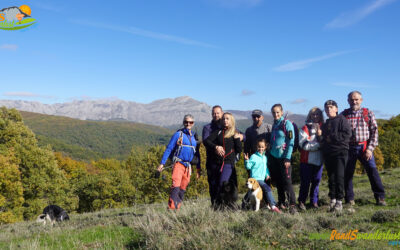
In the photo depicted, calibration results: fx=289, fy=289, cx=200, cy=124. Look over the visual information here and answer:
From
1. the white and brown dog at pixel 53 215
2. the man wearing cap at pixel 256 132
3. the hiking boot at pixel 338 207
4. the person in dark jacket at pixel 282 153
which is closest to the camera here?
the hiking boot at pixel 338 207

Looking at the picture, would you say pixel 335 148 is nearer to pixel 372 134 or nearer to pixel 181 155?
pixel 372 134

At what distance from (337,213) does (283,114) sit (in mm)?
2449

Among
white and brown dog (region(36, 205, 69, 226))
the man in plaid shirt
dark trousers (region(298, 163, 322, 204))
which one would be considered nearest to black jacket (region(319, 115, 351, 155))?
the man in plaid shirt

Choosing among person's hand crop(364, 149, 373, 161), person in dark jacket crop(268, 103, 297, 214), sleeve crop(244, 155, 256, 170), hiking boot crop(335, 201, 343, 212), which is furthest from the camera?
sleeve crop(244, 155, 256, 170)

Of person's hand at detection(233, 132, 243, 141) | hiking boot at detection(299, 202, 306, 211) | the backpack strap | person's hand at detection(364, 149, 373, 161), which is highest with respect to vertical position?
the backpack strap

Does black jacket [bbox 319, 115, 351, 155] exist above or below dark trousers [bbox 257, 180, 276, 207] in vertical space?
above

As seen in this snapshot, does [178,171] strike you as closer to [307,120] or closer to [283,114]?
[283,114]

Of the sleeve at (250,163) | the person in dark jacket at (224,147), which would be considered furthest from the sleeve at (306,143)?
the person in dark jacket at (224,147)

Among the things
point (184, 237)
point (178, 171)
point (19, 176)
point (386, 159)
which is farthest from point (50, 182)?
point (386, 159)

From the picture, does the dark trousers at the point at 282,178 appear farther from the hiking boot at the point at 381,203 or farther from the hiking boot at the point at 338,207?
the hiking boot at the point at 381,203

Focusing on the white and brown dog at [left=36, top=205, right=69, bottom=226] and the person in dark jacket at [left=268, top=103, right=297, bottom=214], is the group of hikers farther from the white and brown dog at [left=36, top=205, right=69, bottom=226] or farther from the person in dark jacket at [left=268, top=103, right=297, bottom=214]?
the white and brown dog at [left=36, top=205, right=69, bottom=226]

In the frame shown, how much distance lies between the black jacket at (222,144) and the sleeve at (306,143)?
55.8 inches

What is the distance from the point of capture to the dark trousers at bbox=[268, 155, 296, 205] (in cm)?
654

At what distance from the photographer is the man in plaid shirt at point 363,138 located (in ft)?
21.3
